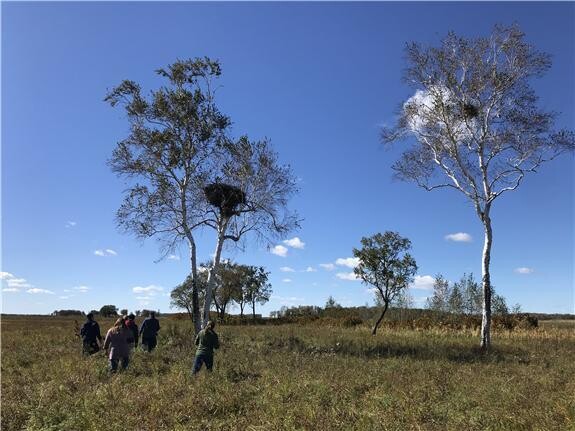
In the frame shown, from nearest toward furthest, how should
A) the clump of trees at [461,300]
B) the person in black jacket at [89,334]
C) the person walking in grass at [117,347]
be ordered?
the person walking in grass at [117,347] → the person in black jacket at [89,334] → the clump of trees at [461,300]

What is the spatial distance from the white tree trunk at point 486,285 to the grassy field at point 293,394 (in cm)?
474

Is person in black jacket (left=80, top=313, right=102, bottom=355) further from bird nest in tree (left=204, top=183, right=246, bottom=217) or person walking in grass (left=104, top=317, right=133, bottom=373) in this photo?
bird nest in tree (left=204, top=183, right=246, bottom=217)

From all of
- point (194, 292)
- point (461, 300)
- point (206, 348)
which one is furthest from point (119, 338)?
point (461, 300)

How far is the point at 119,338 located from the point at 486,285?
16.5 m

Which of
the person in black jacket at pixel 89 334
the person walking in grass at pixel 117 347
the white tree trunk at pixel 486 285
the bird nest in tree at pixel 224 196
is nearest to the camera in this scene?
the person walking in grass at pixel 117 347

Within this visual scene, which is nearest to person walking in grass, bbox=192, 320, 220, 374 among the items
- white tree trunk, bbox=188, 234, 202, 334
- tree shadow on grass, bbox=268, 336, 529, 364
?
tree shadow on grass, bbox=268, 336, 529, 364

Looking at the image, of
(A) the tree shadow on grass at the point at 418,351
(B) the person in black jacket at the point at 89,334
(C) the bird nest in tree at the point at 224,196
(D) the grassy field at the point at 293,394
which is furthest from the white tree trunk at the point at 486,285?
(B) the person in black jacket at the point at 89,334

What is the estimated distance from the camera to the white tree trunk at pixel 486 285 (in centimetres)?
2342

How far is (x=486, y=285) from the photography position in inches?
939

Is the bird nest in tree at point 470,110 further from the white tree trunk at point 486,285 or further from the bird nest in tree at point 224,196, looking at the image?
the bird nest in tree at point 224,196

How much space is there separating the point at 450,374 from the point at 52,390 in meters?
9.75

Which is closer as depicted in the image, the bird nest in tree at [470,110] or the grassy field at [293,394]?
the grassy field at [293,394]

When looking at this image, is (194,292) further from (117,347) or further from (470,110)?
(470,110)

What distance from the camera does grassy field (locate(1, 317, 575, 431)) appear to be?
844 cm
